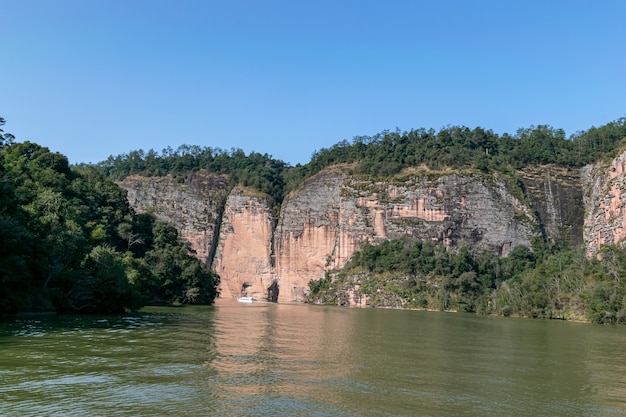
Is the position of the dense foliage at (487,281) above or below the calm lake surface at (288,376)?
above

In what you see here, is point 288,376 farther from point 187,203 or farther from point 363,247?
point 187,203

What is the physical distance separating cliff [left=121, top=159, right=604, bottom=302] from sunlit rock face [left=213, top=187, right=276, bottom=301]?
0.22 metres

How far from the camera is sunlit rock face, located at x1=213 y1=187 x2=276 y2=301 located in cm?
11888

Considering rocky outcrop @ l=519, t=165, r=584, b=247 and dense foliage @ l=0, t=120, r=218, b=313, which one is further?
rocky outcrop @ l=519, t=165, r=584, b=247

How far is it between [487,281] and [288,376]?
7800 cm

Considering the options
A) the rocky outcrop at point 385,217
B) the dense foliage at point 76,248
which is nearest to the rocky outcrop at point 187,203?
the rocky outcrop at point 385,217

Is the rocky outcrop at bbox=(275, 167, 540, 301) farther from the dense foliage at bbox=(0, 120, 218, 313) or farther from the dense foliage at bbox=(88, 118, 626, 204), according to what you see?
the dense foliage at bbox=(0, 120, 218, 313)

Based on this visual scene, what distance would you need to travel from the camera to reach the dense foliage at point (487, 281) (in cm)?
6200

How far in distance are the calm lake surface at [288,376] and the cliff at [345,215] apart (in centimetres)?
7422

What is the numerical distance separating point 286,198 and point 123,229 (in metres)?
57.6

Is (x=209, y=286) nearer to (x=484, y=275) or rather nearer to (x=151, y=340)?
(x=484, y=275)

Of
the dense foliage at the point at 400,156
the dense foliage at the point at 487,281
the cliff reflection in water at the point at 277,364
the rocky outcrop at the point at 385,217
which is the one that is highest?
the dense foliage at the point at 400,156

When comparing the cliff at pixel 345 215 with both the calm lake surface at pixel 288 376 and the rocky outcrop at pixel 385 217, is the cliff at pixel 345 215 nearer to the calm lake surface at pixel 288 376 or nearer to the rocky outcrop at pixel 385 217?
the rocky outcrop at pixel 385 217

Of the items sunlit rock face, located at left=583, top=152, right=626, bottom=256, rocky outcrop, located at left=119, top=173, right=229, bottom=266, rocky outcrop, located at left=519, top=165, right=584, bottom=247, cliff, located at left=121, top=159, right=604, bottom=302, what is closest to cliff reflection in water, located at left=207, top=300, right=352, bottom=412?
sunlit rock face, located at left=583, top=152, right=626, bottom=256
